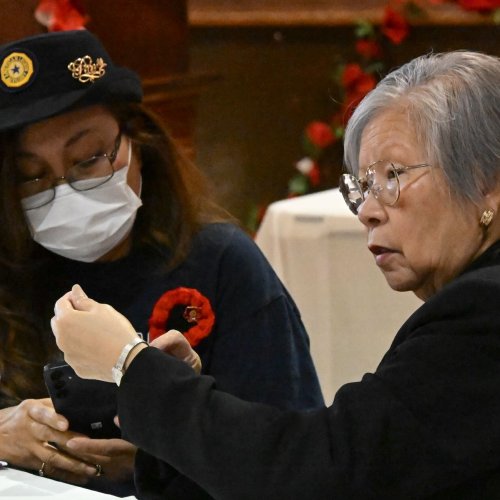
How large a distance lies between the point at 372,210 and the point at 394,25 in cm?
338

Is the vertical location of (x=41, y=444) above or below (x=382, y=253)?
below

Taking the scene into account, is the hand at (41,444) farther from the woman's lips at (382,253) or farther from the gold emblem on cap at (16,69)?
the woman's lips at (382,253)

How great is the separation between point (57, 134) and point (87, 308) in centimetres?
65

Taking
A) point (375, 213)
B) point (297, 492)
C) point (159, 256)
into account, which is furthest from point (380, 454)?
point (159, 256)

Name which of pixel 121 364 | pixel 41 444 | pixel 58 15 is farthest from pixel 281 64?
pixel 121 364

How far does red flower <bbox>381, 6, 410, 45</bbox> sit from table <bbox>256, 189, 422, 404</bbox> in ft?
5.18

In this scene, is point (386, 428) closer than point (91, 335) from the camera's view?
Yes

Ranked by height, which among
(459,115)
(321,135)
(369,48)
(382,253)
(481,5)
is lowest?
(321,135)

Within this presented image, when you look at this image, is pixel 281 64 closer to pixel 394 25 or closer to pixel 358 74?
pixel 358 74

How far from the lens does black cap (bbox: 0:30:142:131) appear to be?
191 centimetres

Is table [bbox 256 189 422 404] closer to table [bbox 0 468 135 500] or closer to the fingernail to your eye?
the fingernail

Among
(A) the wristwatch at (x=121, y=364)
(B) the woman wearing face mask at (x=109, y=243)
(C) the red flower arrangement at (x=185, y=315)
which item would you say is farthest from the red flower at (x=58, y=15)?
(A) the wristwatch at (x=121, y=364)

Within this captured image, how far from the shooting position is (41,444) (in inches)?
71.7

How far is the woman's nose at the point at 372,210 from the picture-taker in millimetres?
1360
